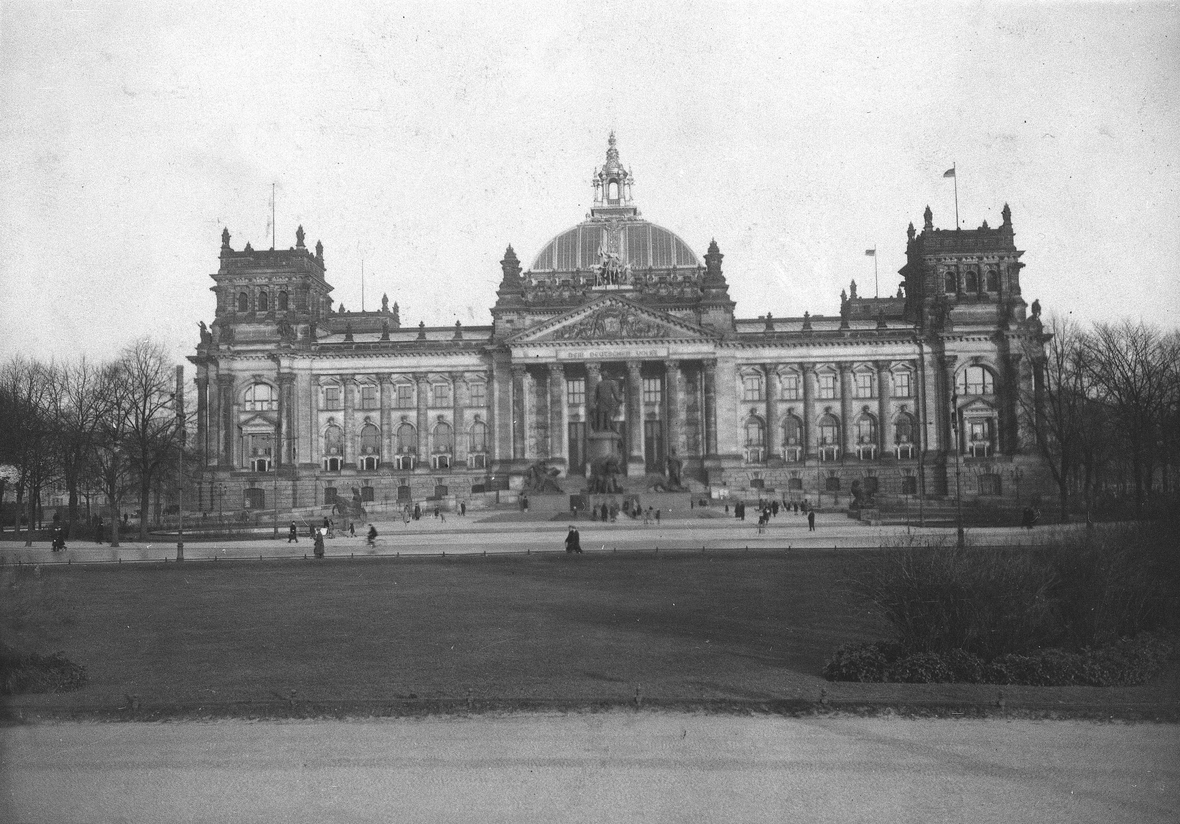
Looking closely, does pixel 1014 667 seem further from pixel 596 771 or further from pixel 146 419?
pixel 146 419

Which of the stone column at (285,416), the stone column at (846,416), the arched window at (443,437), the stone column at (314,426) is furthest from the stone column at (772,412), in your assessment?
the stone column at (285,416)

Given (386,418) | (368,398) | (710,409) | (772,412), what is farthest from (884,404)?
(368,398)

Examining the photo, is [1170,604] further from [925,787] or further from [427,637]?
[427,637]

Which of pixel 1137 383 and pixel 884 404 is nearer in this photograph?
pixel 1137 383

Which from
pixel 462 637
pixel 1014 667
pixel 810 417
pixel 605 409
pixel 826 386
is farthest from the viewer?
pixel 826 386

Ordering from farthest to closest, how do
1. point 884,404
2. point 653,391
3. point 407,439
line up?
point 407,439, point 653,391, point 884,404

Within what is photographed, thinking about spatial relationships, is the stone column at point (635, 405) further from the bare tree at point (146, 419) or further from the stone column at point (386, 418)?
the bare tree at point (146, 419)

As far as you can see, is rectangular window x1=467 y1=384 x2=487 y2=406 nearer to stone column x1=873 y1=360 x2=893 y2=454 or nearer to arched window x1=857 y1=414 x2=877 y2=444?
arched window x1=857 y1=414 x2=877 y2=444

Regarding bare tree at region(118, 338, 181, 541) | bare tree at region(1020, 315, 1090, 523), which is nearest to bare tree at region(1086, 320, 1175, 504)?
bare tree at region(1020, 315, 1090, 523)
